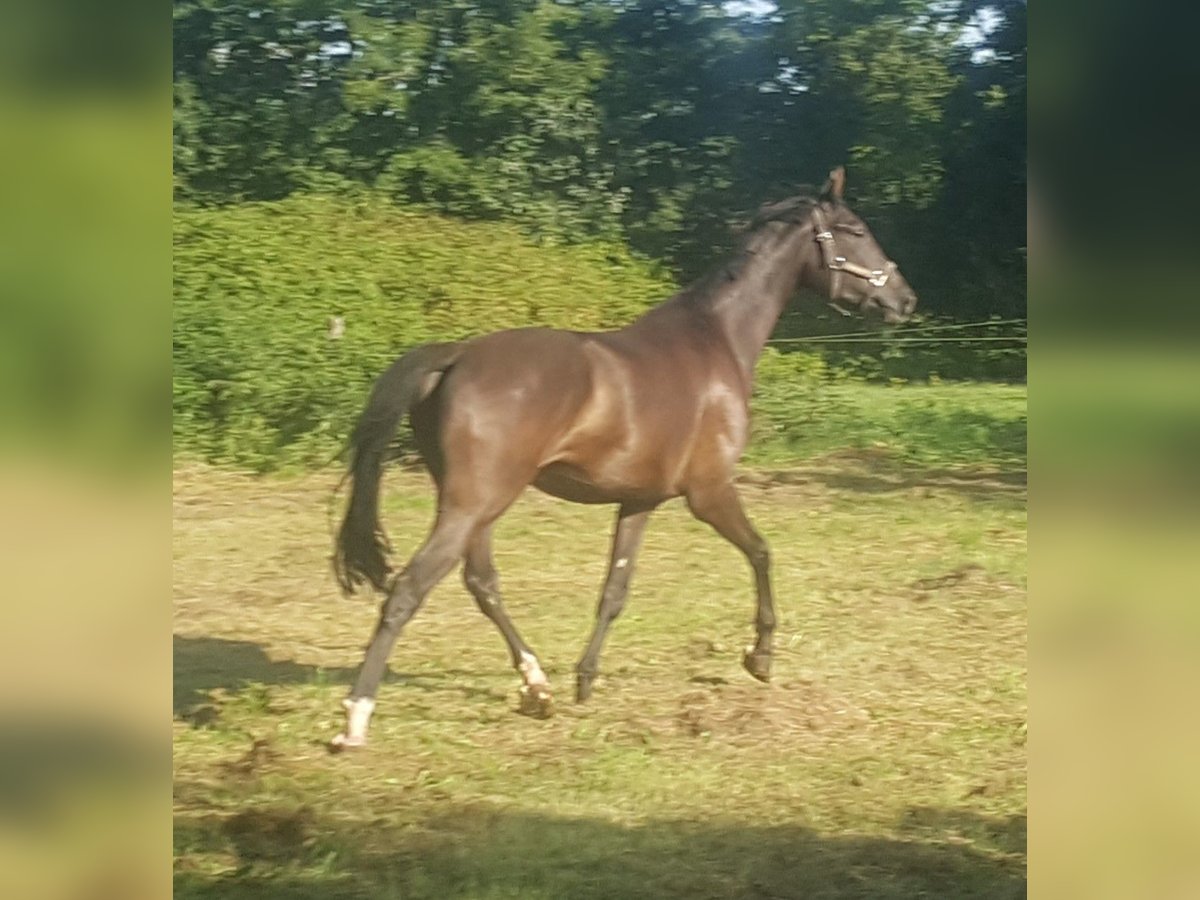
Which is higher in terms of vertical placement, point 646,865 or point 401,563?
point 401,563

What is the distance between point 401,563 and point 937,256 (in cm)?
217

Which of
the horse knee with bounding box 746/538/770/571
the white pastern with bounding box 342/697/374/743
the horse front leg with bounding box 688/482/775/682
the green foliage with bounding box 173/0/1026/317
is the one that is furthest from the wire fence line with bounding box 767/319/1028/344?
the white pastern with bounding box 342/697/374/743

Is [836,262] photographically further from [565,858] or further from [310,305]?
[565,858]

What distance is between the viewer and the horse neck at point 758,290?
471cm

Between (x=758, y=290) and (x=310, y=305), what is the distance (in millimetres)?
1572

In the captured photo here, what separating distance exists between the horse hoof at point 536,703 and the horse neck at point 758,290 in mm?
1315

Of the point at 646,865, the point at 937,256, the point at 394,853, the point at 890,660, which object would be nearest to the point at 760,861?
the point at 646,865

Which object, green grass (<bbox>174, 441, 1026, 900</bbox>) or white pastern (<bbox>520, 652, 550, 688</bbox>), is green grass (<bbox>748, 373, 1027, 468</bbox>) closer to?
green grass (<bbox>174, 441, 1026, 900</bbox>)

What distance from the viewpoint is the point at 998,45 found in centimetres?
465

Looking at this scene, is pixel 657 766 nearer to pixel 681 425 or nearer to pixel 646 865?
pixel 646 865

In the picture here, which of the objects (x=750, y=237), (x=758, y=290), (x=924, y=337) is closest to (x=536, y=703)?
(x=758, y=290)

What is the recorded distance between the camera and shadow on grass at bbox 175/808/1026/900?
14.5ft

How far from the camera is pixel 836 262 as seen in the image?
4.74 meters
